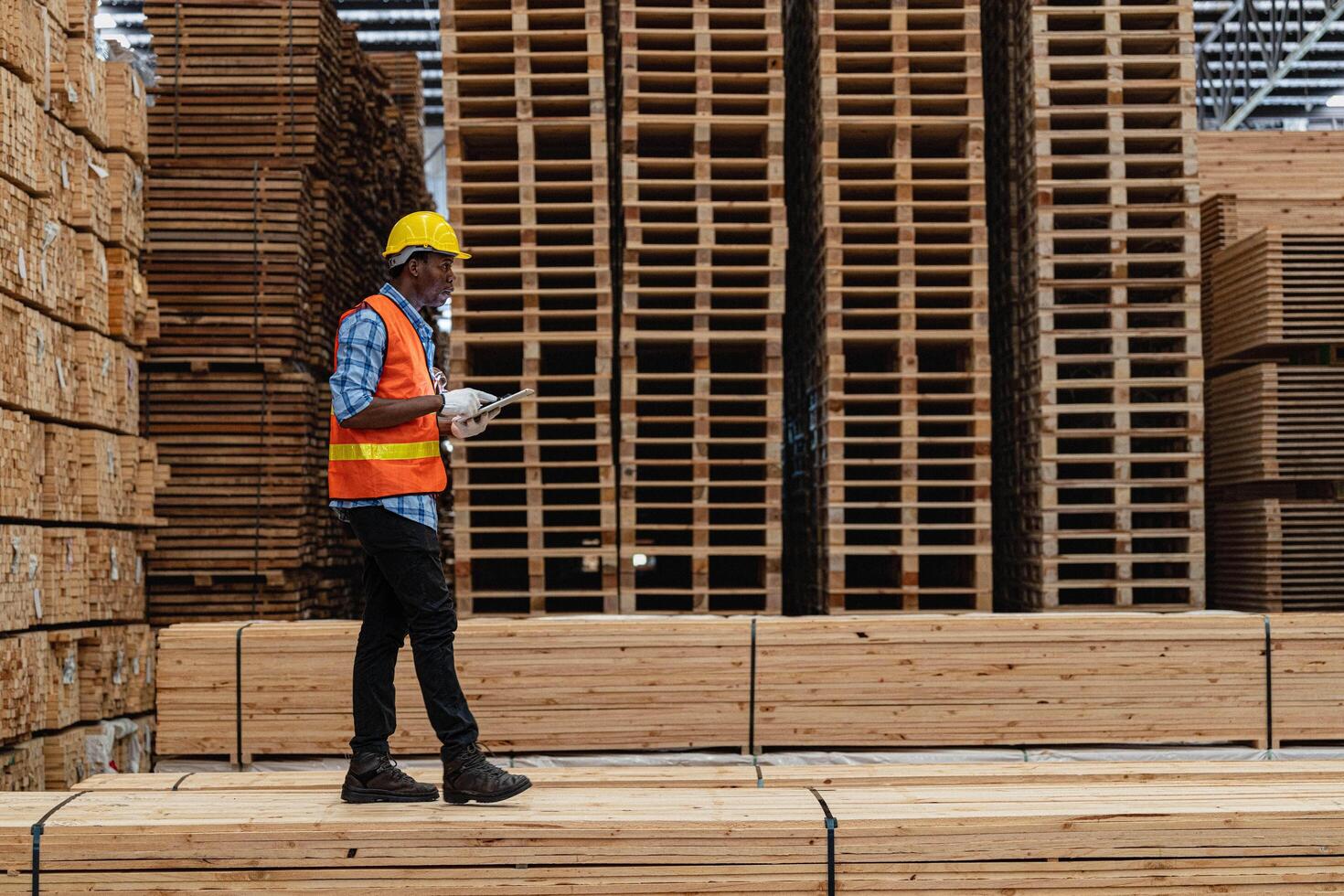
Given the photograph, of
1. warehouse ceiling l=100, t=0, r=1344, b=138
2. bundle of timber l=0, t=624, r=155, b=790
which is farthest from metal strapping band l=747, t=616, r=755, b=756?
warehouse ceiling l=100, t=0, r=1344, b=138

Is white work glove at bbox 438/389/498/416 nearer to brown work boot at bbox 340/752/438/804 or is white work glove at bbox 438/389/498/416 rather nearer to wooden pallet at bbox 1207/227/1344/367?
brown work boot at bbox 340/752/438/804

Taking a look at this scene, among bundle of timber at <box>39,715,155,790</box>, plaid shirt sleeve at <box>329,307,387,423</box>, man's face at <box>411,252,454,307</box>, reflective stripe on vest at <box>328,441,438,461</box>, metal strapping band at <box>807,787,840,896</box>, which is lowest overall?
bundle of timber at <box>39,715,155,790</box>

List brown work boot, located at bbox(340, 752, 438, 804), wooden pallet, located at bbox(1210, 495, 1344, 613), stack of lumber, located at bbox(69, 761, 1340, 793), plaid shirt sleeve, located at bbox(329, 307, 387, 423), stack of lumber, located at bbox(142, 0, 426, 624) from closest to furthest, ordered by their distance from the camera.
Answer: plaid shirt sleeve, located at bbox(329, 307, 387, 423)
brown work boot, located at bbox(340, 752, 438, 804)
stack of lumber, located at bbox(69, 761, 1340, 793)
wooden pallet, located at bbox(1210, 495, 1344, 613)
stack of lumber, located at bbox(142, 0, 426, 624)

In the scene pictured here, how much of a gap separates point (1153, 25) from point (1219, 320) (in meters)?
2.12

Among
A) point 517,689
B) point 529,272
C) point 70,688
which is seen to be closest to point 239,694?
point 517,689

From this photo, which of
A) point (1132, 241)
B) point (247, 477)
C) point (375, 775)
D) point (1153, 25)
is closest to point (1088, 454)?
point (1132, 241)

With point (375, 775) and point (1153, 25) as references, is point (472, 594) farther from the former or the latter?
point (1153, 25)

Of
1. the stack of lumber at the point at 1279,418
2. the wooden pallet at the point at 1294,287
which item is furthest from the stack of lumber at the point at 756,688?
the wooden pallet at the point at 1294,287

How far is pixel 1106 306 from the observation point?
7234 millimetres

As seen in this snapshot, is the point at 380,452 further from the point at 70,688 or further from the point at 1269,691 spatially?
the point at 1269,691

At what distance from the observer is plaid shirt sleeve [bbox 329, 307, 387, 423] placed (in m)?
3.74

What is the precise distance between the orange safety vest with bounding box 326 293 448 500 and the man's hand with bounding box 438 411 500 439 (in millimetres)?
31

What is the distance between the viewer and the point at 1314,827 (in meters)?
3.72

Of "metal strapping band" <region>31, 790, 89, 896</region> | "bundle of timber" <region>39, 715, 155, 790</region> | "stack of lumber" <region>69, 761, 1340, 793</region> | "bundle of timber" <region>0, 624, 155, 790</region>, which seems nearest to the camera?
"metal strapping band" <region>31, 790, 89, 896</region>
